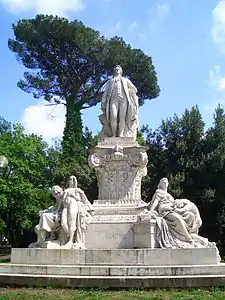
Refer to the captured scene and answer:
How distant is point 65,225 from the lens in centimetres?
1063

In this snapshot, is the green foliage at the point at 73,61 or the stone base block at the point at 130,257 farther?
the green foliage at the point at 73,61

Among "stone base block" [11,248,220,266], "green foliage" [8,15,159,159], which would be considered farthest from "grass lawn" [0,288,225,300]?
"green foliage" [8,15,159,159]

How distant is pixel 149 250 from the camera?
9992 millimetres

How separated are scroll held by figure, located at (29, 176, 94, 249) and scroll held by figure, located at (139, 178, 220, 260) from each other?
150 cm

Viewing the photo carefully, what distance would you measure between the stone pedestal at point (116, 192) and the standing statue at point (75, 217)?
0.25m

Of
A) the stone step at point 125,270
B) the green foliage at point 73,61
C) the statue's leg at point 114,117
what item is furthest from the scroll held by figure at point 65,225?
the green foliage at point 73,61

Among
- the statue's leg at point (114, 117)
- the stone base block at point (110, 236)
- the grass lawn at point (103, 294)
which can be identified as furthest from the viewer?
the statue's leg at point (114, 117)

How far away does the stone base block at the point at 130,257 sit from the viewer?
9867 mm

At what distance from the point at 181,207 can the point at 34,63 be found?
24911mm

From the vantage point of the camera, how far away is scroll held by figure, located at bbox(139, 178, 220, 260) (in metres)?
10.4

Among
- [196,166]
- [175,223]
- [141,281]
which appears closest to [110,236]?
[175,223]

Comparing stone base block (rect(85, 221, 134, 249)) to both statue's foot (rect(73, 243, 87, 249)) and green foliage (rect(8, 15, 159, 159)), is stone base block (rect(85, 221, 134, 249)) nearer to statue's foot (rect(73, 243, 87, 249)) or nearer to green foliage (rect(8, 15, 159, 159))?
statue's foot (rect(73, 243, 87, 249))

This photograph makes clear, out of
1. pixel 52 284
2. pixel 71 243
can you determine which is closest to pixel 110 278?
pixel 52 284

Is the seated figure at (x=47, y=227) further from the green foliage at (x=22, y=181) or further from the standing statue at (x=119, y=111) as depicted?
the green foliage at (x=22, y=181)
